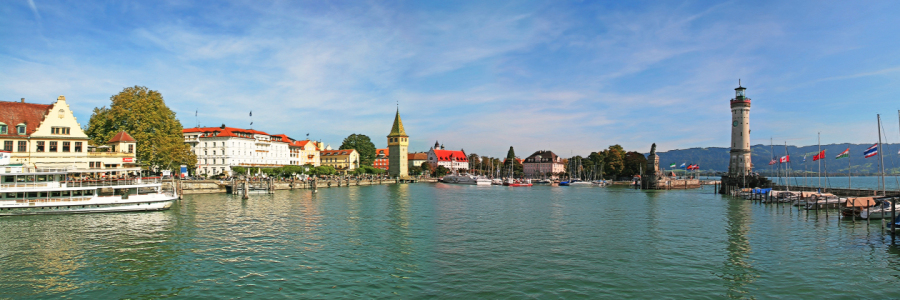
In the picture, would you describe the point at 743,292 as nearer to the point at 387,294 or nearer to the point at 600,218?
the point at 387,294

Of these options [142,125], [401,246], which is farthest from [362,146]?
[401,246]

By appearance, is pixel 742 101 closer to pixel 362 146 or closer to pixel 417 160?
pixel 362 146

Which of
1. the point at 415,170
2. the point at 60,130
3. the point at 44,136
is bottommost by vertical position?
the point at 415,170

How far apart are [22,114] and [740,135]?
284 feet

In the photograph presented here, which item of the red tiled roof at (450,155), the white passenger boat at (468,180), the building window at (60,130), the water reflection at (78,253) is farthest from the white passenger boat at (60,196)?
the red tiled roof at (450,155)

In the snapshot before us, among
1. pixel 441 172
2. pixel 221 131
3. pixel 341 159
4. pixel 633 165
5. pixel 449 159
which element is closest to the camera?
pixel 221 131

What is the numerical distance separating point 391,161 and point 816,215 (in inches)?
4090

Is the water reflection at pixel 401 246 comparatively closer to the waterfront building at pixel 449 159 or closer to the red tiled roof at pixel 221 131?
the red tiled roof at pixel 221 131

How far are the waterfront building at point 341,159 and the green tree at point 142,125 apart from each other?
68.8m

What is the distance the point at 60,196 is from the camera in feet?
111

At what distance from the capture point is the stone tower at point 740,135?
6825 cm

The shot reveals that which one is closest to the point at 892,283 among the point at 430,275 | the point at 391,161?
the point at 430,275

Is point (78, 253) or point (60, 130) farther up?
point (60, 130)

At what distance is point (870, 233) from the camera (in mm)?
25781
